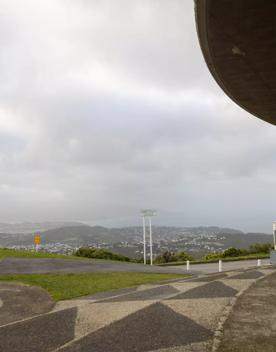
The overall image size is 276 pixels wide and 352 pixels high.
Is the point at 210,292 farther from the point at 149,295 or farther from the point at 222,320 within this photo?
the point at 222,320

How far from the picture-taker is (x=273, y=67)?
368 inches

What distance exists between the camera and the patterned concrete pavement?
27.1ft

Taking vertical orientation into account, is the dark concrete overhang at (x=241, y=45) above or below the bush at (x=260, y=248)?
above

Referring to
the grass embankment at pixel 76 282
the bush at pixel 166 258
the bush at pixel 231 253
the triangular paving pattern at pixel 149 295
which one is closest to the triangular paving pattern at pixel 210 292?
the triangular paving pattern at pixel 149 295

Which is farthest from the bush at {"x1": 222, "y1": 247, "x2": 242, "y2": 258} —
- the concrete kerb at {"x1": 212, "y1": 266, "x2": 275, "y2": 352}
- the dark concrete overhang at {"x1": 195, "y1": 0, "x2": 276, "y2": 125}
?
the dark concrete overhang at {"x1": 195, "y1": 0, "x2": 276, "y2": 125}

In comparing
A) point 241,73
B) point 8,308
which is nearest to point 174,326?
point 8,308

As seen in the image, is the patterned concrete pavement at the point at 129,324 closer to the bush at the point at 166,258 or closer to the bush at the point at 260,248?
the bush at the point at 166,258

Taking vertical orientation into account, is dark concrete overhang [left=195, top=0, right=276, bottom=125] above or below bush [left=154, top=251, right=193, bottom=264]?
above

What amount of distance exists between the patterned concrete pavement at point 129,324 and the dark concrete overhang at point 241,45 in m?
6.10

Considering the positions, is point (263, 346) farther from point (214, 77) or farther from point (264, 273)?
point (264, 273)

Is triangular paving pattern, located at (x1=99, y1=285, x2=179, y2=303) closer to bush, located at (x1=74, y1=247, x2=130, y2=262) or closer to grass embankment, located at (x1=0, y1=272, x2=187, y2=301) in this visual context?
→ grass embankment, located at (x1=0, y1=272, x2=187, y2=301)

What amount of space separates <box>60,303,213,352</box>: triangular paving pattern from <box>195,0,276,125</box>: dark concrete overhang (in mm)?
6202

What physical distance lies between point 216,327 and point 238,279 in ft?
22.9

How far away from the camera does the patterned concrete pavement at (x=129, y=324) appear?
8266mm
